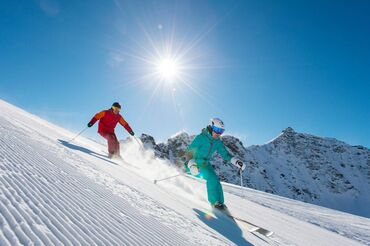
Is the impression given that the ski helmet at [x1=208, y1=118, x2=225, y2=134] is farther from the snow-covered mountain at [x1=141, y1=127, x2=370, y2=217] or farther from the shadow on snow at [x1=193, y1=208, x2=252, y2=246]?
the snow-covered mountain at [x1=141, y1=127, x2=370, y2=217]

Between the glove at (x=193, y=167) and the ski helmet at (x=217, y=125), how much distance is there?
928 millimetres

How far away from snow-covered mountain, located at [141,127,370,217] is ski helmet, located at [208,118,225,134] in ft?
383

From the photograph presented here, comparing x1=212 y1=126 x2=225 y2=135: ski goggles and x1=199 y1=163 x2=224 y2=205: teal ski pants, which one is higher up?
x1=212 y1=126 x2=225 y2=135: ski goggles

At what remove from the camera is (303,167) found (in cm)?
17375

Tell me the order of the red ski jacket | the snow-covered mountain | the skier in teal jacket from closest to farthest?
the skier in teal jacket < the red ski jacket < the snow-covered mountain

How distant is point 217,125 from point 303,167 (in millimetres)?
179686

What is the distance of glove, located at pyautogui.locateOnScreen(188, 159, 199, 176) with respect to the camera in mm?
6403

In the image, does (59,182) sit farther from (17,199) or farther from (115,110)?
(115,110)

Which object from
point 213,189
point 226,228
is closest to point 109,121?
point 213,189

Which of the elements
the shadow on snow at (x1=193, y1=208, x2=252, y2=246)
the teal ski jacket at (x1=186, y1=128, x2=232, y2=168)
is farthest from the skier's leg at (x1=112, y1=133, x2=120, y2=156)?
the shadow on snow at (x1=193, y1=208, x2=252, y2=246)

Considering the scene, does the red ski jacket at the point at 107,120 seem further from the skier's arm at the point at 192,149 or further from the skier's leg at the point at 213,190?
the skier's leg at the point at 213,190

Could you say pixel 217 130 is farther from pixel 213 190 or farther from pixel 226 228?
pixel 226 228

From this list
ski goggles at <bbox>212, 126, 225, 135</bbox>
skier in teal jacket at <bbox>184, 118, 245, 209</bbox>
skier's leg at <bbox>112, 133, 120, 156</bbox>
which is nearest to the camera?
skier in teal jacket at <bbox>184, 118, 245, 209</bbox>

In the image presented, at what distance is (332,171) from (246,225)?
18695 cm
